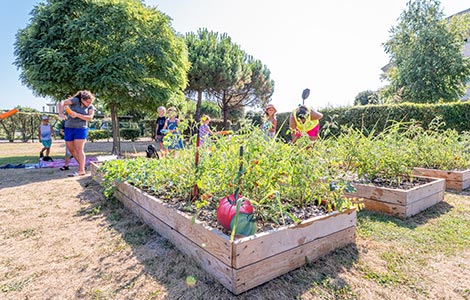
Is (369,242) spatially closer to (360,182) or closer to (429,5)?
(360,182)

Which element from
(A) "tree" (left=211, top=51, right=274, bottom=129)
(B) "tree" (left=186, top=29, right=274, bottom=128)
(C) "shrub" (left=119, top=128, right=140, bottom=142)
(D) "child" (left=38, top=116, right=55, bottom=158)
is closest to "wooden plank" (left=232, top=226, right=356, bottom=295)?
(D) "child" (left=38, top=116, right=55, bottom=158)

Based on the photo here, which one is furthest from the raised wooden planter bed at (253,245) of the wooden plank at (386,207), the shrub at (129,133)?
the shrub at (129,133)

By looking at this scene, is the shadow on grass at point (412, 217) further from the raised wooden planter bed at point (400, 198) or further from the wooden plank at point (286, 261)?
the wooden plank at point (286, 261)

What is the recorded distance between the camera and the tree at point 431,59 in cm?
1364

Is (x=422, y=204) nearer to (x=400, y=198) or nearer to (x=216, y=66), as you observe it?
(x=400, y=198)

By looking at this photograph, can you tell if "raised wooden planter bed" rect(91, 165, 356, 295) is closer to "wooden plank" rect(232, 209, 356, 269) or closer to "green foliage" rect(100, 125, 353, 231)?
"wooden plank" rect(232, 209, 356, 269)

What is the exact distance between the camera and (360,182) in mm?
2973

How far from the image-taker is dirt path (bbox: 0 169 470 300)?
4.61 ft

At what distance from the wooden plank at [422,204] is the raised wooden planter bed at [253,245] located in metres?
1.00

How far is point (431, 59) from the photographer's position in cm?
1389

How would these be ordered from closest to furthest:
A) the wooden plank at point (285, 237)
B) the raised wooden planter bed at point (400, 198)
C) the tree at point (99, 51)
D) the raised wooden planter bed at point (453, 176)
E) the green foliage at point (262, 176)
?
1. the wooden plank at point (285, 237)
2. the green foliage at point (262, 176)
3. the raised wooden planter bed at point (400, 198)
4. the raised wooden planter bed at point (453, 176)
5. the tree at point (99, 51)

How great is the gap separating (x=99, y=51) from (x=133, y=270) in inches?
274

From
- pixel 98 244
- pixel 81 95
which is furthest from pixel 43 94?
pixel 98 244

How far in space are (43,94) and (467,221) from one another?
8.68 m
